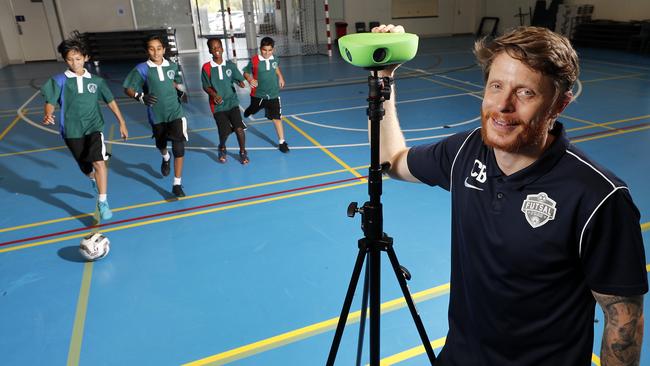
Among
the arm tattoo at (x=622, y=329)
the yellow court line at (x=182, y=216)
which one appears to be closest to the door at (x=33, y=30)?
the yellow court line at (x=182, y=216)

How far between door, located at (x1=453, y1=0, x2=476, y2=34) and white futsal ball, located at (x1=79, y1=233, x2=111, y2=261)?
2132 centimetres

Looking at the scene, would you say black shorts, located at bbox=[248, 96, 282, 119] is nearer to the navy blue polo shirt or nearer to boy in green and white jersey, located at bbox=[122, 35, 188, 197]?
boy in green and white jersey, located at bbox=[122, 35, 188, 197]

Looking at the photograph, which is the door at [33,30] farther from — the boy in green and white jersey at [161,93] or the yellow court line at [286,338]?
the yellow court line at [286,338]

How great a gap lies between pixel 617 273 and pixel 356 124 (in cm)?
740

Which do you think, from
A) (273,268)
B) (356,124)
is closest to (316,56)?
(356,124)

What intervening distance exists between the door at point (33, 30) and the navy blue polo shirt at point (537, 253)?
20.0m

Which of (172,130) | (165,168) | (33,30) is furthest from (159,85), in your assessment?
(33,30)

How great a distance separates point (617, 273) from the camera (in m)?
1.24

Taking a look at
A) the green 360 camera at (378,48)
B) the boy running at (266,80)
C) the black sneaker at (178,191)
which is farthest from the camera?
the boy running at (266,80)

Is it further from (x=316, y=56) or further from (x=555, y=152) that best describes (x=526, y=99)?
(x=316, y=56)

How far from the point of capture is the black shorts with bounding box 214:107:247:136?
665cm

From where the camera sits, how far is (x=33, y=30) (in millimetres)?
17141

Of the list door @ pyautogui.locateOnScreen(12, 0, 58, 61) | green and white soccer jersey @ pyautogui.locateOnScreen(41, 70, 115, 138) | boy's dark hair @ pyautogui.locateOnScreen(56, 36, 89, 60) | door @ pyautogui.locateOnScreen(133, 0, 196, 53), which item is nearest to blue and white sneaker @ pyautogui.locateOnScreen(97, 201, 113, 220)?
green and white soccer jersey @ pyautogui.locateOnScreen(41, 70, 115, 138)

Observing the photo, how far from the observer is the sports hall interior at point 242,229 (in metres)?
3.33
